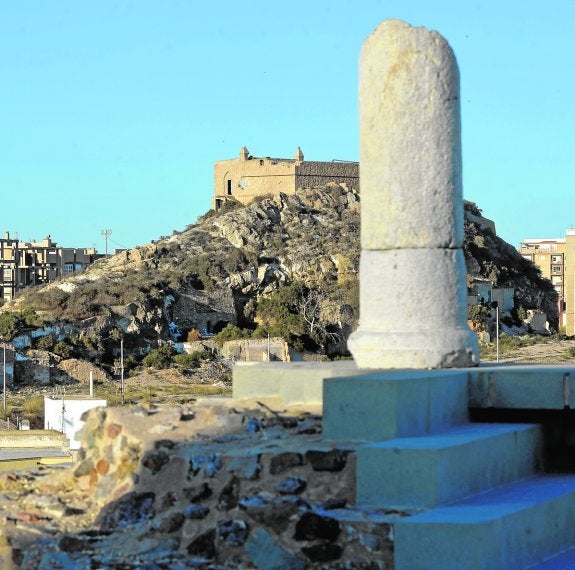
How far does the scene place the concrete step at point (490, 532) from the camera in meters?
6.60

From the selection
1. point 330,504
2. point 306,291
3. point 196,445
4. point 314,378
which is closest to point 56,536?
point 196,445

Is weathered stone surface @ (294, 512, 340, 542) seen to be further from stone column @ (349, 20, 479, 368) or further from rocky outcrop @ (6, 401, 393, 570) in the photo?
stone column @ (349, 20, 479, 368)

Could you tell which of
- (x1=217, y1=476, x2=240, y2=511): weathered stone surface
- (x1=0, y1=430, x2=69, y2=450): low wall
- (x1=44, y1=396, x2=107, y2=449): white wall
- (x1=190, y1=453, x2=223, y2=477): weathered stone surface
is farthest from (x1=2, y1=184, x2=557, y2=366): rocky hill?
(x1=217, y1=476, x2=240, y2=511): weathered stone surface

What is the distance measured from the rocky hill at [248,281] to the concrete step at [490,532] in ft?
148

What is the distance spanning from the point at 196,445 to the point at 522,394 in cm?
202

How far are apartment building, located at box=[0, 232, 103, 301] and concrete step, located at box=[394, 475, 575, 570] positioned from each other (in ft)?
264

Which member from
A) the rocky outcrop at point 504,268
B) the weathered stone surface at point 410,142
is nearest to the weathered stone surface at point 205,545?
the weathered stone surface at point 410,142

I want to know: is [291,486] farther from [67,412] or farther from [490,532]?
[67,412]

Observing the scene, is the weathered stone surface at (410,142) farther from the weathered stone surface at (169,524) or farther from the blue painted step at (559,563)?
the weathered stone surface at (169,524)

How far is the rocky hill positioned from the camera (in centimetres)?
5603

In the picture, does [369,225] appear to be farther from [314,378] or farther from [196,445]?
[196,445]

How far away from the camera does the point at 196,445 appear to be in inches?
310

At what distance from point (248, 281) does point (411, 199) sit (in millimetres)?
53740

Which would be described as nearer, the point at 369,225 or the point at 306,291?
the point at 369,225
